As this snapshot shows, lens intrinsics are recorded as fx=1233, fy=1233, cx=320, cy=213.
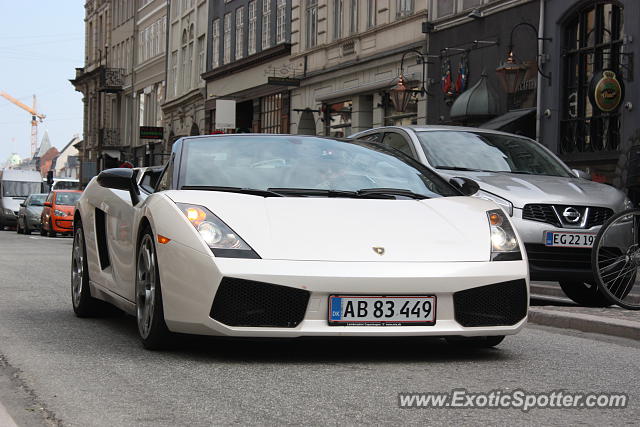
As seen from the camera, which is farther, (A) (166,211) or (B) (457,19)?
(B) (457,19)

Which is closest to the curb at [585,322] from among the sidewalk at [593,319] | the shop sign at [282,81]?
the sidewalk at [593,319]

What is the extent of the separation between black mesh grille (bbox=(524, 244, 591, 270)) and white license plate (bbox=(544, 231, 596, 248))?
3 centimetres

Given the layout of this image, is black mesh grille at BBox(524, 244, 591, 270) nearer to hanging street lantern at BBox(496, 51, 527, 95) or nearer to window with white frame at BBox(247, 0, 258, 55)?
hanging street lantern at BBox(496, 51, 527, 95)

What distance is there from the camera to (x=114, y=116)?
75.9 metres

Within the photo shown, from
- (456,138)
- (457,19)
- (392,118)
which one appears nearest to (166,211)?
(456,138)

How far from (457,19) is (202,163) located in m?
21.2

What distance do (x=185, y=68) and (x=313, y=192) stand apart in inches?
1991

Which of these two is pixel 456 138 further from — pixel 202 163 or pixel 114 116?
pixel 114 116

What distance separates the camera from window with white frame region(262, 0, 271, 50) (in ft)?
140

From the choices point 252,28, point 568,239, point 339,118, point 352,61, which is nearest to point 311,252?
point 568,239

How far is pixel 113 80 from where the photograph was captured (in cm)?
7269

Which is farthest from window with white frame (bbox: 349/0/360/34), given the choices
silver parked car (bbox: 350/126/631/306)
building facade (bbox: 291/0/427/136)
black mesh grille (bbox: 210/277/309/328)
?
black mesh grille (bbox: 210/277/309/328)

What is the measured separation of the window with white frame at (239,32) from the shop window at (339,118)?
34.2 feet

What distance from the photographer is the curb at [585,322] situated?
8.13 meters
